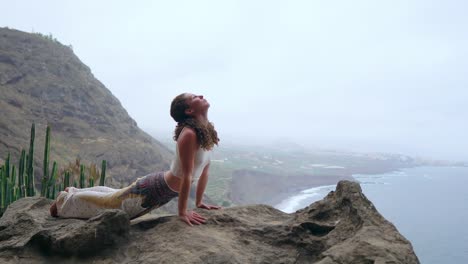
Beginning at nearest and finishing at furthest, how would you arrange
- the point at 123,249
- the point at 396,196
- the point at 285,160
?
the point at 123,249
the point at 396,196
the point at 285,160

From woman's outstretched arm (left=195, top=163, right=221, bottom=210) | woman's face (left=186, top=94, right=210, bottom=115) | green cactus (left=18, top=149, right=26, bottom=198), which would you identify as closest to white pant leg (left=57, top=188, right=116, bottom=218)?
woman's outstretched arm (left=195, top=163, right=221, bottom=210)

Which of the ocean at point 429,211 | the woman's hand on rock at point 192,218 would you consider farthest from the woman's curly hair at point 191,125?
the ocean at point 429,211

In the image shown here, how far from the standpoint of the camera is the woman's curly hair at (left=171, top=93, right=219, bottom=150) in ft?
12.2

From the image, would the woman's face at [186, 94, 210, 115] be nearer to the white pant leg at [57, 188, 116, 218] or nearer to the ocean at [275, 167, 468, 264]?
the white pant leg at [57, 188, 116, 218]

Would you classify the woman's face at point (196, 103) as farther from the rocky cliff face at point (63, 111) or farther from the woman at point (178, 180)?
the rocky cliff face at point (63, 111)

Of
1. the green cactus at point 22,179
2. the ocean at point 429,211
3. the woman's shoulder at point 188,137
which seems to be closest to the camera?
the woman's shoulder at point 188,137

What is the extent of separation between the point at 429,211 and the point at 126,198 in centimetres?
2030

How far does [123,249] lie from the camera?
345 centimetres

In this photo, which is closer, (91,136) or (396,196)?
(396,196)

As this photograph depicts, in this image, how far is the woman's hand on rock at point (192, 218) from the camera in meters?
3.77

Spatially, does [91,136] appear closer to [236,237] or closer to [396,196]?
[396,196]

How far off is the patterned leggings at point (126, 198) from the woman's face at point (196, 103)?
2.39 ft

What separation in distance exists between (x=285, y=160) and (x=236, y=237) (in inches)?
1821

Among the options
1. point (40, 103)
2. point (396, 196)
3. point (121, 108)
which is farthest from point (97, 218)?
point (121, 108)
